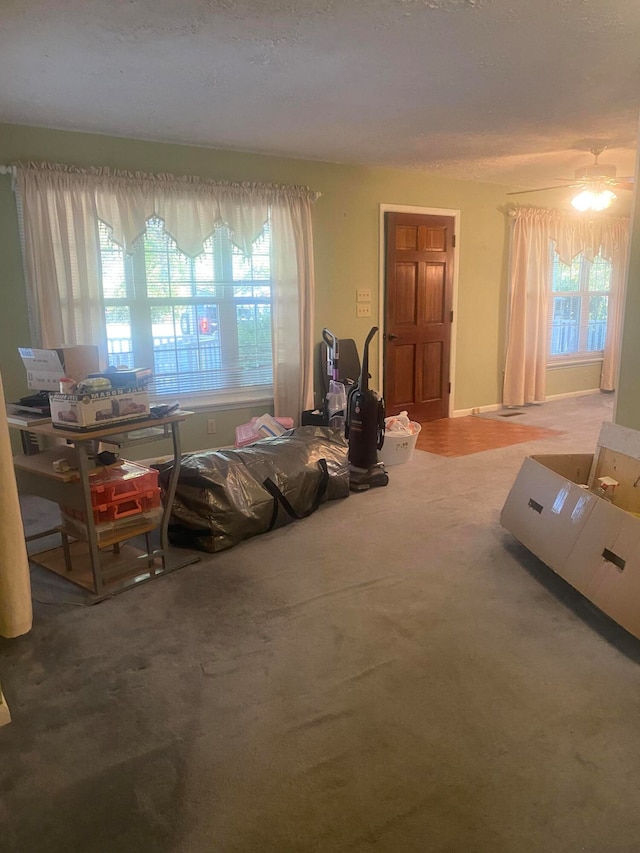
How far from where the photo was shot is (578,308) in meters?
7.47

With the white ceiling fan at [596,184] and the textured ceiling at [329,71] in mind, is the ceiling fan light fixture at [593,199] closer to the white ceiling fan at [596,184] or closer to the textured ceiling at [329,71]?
the white ceiling fan at [596,184]

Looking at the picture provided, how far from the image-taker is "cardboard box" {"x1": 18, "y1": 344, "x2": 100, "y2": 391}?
281 cm

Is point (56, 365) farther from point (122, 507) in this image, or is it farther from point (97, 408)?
point (122, 507)

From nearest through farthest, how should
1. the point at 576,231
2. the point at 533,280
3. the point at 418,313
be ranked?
the point at 418,313 < the point at 533,280 < the point at 576,231

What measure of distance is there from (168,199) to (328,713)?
364cm

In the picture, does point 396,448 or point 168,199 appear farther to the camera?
point 396,448

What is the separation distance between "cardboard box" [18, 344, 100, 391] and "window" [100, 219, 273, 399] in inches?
54.5

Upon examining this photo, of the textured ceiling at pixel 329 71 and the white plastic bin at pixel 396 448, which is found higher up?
the textured ceiling at pixel 329 71

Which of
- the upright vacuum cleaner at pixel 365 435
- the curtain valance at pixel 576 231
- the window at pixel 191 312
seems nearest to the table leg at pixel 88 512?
the upright vacuum cleaner at pixel 365 435

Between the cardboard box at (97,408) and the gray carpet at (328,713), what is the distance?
0.79 metres

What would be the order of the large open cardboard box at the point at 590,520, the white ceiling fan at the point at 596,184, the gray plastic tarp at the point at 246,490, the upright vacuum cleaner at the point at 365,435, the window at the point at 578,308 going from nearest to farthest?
the large open cardboard box at the point at 590,520 → the gray plastic tarp at the point at 246,490 → the upright vacuum cleaner at the point at 365,435 → the white ceiling fan at the point at 596,184 → the window at the point at 578,308

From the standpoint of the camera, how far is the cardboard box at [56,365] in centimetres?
281

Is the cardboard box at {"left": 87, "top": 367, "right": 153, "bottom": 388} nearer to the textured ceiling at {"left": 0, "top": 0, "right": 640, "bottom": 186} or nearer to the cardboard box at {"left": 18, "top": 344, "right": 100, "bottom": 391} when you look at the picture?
the cardboard box at {"left": 18, "top": 344, "right": 100, "bottom": 391}

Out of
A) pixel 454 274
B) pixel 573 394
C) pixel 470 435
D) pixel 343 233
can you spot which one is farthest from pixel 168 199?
pixel 573 394
